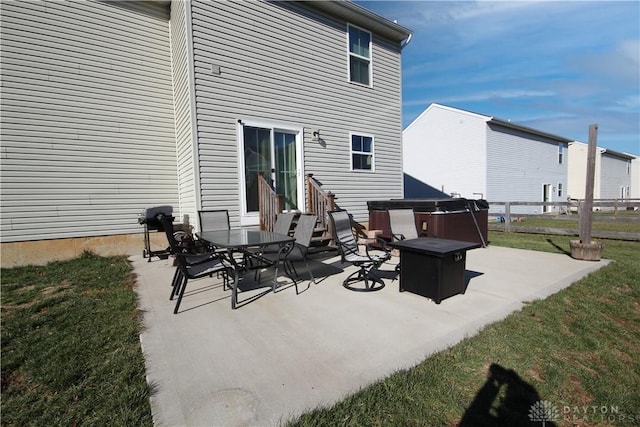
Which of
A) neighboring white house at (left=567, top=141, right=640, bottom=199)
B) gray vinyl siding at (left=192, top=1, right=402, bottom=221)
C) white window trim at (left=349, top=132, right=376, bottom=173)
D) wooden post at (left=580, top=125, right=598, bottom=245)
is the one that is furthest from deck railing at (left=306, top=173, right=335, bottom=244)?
neighboring white house at (left=567, top=141, right=640, bottom=199)

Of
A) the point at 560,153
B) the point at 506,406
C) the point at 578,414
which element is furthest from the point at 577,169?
the point at 506,406

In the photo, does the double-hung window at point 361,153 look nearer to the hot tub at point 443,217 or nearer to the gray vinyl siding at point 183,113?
the hot tub at point 443,217

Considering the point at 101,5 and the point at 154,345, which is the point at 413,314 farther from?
the point at 101,5

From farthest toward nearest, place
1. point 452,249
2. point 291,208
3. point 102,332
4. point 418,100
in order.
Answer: point 418,100
point 291,208
point 452,249
point 102,332

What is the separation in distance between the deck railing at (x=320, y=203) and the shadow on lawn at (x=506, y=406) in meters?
4.38

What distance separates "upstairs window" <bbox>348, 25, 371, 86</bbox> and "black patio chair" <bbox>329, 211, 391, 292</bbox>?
18.4ft

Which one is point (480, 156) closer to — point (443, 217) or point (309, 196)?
point (443, 217)

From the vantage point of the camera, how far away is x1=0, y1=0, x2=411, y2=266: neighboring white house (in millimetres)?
6234

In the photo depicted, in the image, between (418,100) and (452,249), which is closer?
(452,249)

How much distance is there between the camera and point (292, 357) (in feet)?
8.27

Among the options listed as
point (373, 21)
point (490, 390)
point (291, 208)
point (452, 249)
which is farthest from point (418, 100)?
point (490, 390)

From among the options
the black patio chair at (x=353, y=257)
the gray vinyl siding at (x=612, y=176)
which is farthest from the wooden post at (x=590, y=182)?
the gray vinyl siding at (x=612, y=176)

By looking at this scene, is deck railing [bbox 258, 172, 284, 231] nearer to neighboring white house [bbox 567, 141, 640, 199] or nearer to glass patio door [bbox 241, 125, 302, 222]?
glass patio door [bbox 241, 125, 302, 222]

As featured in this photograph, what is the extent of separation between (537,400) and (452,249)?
190 centimetres
